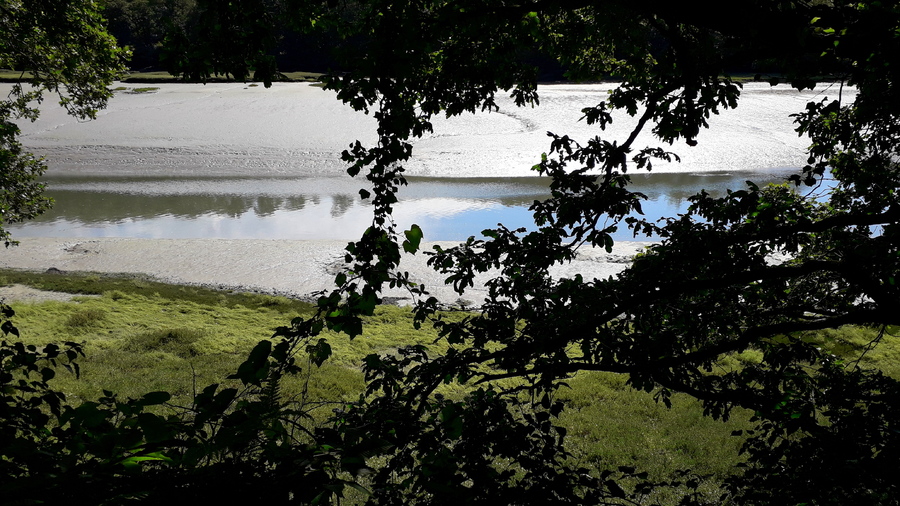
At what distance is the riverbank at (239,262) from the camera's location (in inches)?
475

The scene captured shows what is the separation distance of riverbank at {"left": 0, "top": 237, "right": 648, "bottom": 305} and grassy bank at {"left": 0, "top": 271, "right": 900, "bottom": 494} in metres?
0.56

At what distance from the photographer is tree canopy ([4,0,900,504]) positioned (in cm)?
184

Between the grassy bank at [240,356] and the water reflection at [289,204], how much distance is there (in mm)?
3476

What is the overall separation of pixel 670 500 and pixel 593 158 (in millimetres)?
3486

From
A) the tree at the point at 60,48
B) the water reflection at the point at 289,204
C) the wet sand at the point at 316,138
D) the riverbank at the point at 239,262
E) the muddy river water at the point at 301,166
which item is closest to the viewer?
the tree at the point at 60,48

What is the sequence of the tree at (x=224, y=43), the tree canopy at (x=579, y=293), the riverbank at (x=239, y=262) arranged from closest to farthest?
1. the tree canopy at (x=579, y=293)
2. the tree at (x=224, y=43)
3. the riverbank at (x=239, y=262)

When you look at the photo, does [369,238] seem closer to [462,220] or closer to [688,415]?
[688,415]

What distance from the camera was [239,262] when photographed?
13422mm

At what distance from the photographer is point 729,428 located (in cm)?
699

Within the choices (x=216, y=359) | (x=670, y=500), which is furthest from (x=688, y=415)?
(x=216, y=359)

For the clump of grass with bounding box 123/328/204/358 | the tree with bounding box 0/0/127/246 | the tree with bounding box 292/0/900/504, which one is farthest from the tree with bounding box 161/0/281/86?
the clump of grass with bounding box 123/328/204/358

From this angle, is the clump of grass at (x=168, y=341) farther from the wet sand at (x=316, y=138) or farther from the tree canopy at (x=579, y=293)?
the wet sand at (x=316, y=138)

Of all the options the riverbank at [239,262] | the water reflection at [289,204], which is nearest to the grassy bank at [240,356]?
the riverbank at [239,262]

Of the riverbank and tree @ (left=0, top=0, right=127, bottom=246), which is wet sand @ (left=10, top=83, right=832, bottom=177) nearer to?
the riverbank
